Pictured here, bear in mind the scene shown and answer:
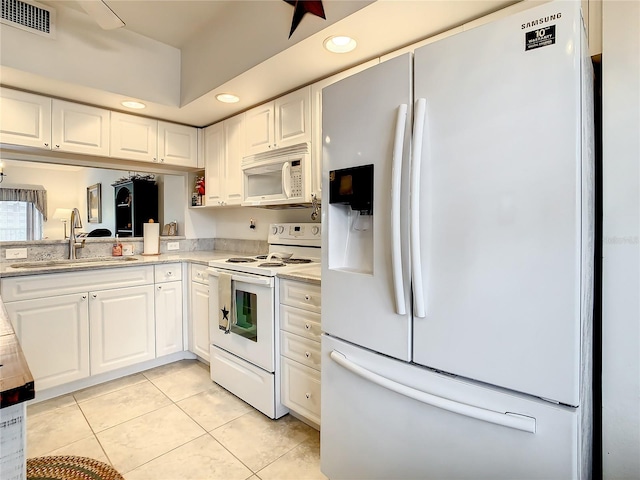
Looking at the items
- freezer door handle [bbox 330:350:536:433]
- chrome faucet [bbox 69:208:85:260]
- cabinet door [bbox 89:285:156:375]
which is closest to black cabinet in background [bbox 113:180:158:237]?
chrome faucet [bbox 69:208:85:260]

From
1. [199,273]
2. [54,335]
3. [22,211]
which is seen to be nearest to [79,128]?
[22,211]

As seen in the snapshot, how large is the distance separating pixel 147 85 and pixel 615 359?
3.14m

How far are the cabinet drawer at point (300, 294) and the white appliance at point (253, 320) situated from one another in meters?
0.06

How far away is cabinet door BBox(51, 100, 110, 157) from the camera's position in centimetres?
256

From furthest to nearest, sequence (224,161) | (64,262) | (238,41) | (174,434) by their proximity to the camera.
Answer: (224,161)
(64,262)
(238,41)
(174,434)

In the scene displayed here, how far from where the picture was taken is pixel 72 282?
241 centimetres

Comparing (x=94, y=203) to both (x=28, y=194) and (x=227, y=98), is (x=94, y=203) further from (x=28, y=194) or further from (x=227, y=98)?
(x=227, y=98)

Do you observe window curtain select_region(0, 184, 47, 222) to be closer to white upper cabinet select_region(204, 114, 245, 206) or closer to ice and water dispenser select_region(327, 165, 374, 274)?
white upper cabinet select_region(204, 114, 245, 206)

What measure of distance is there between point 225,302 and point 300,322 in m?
0.64

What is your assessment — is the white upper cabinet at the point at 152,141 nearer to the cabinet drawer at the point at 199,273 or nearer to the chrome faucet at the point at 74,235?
the chrome faucet at the point at 74,235

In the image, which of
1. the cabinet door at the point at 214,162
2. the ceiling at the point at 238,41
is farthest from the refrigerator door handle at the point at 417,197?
the cabinet door at the point at 214,162

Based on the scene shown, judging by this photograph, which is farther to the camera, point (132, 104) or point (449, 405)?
point (132, 104)

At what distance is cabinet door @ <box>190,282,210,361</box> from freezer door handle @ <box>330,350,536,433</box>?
1.70 meters

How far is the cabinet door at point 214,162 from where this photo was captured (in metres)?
3.13
